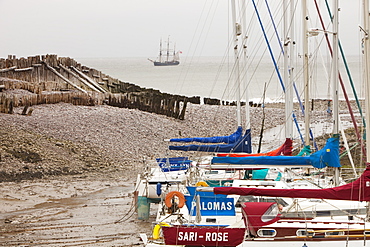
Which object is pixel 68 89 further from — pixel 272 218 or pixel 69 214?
pixel 272 218

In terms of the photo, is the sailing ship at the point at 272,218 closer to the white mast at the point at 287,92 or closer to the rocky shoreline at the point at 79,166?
the rocky shoreline at the point at 79,166

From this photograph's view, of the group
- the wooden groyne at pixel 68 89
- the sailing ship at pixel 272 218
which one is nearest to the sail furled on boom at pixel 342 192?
the sailing ship at pixel 272 218

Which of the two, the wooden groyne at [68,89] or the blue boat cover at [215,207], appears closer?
the blue boat cover at [215,207]

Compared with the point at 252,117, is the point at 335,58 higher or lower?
higher

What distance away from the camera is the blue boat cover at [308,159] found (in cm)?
1808

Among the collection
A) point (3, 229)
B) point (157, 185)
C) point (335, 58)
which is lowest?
point (3, 229)

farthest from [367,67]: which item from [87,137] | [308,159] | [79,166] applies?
[87,137]

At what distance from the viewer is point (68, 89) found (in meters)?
52.5

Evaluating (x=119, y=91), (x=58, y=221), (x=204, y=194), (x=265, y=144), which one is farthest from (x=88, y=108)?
(x=204, y=194)

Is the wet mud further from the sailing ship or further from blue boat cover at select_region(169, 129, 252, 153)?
blue boat cover at select_region(169, 129, 252, 153)

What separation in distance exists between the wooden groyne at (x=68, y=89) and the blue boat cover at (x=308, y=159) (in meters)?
21.4

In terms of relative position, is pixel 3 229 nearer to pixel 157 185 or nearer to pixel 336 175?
pixel 157 185

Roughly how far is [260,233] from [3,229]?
9029 millimetres

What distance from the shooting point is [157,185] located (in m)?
22.0
